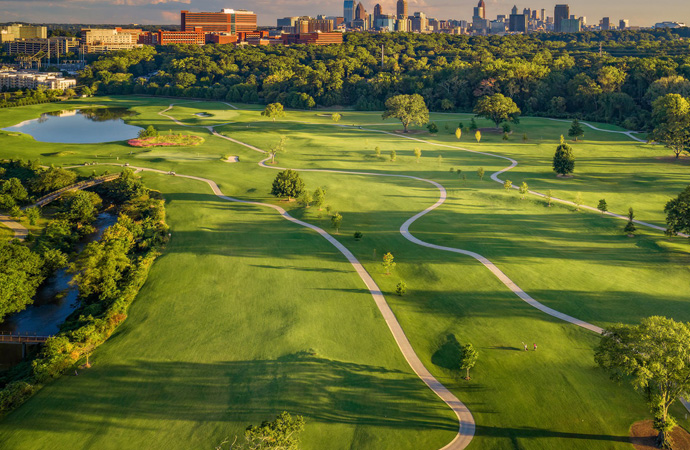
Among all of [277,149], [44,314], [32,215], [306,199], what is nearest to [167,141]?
[277,149]

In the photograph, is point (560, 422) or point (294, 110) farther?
point (294, 110)

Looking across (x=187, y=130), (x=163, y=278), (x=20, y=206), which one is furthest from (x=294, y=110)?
(x=163, y=278)

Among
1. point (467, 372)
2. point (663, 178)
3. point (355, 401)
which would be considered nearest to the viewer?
point (355, 401)

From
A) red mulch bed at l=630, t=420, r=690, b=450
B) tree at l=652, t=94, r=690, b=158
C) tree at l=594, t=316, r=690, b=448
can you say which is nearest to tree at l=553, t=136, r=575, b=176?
tree at l=652, t=94, r=690, b=158

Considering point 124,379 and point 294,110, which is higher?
point 294,110

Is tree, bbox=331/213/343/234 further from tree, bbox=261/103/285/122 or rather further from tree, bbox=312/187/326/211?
tree, bbox=261/103/285/122

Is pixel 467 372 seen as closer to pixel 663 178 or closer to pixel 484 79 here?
pixel 663 178

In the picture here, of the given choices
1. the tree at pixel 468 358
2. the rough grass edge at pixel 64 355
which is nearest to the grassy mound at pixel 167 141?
the rough grass edge at pixel 64 355
